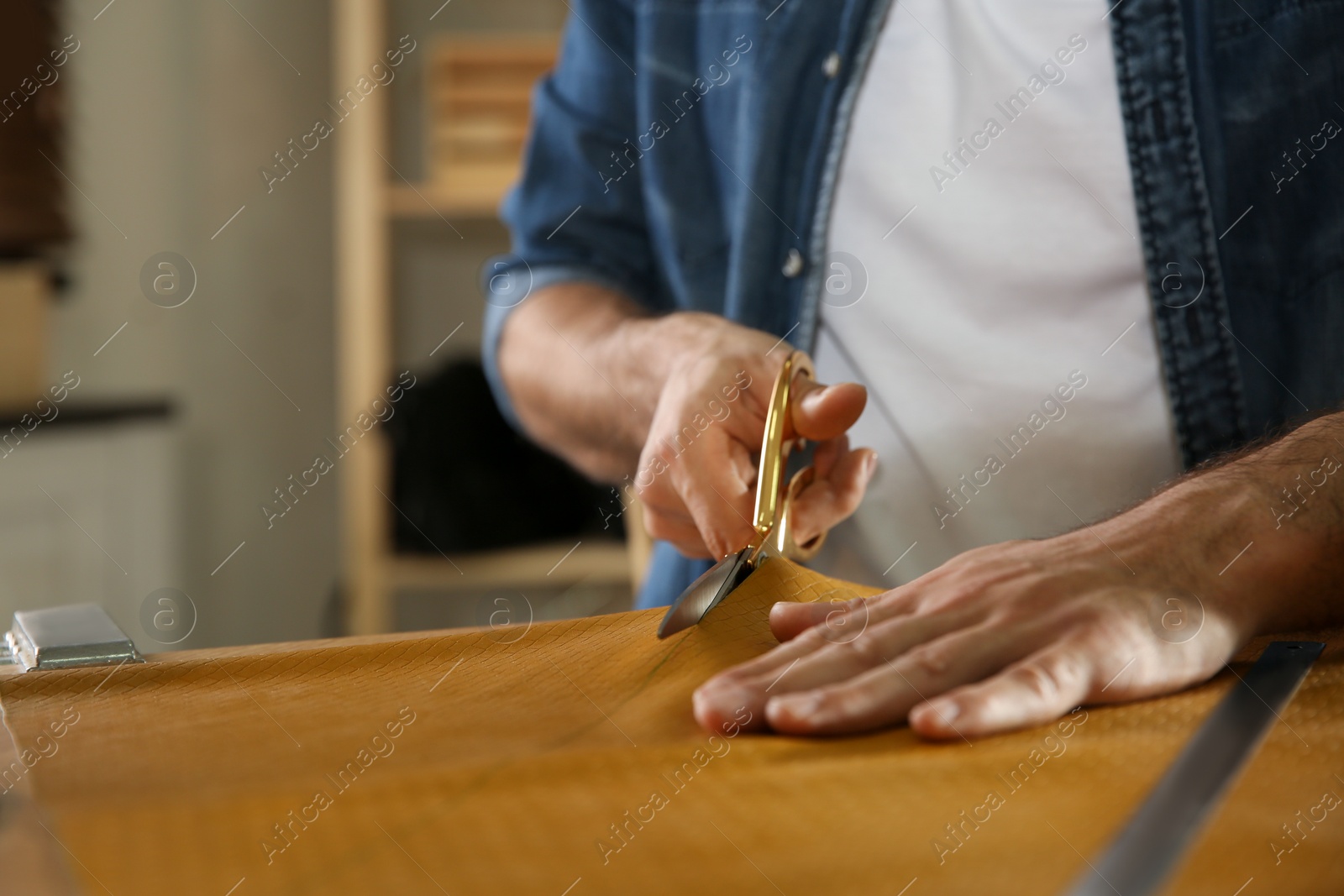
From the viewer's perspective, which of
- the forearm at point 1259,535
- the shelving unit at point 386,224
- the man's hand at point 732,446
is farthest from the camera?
the shelving unit at point 386,224

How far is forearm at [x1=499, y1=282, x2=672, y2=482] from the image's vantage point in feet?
2.68

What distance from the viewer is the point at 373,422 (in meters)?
1.87

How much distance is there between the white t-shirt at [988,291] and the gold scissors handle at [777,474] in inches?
8.9

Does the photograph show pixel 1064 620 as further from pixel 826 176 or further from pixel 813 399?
pixel 826 176

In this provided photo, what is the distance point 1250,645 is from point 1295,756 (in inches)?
6.7

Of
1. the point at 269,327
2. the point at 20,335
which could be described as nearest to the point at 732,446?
the point at 20,335

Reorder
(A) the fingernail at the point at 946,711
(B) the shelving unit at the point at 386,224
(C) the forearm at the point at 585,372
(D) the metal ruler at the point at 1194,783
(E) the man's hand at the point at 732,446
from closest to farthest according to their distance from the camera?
(D) the metal ruler at the point at 1194,783
(A) the fingernail at the point at 946,711
(E) the man's hand at the point at 732,446
(C) the forearm at the point at 585,372
(B) the shelving unit at the point at 386,224

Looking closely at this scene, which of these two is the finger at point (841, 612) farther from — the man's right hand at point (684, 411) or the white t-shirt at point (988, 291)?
the white t-shirt at point (988, 291)

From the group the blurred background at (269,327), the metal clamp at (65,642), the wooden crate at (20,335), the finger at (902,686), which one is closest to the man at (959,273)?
the finger at (902,686)

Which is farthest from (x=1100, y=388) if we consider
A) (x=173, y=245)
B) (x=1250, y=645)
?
(x=173, y=245)

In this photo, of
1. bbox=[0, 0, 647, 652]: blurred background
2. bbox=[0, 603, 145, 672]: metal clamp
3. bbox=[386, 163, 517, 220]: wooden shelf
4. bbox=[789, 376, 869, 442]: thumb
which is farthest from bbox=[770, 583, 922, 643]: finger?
bbox=[386, 163, 517, 220]: wooden shelf

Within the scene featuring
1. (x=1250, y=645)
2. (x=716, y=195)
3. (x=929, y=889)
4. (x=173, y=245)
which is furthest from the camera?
(x=173, y=245)

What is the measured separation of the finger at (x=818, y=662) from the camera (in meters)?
0.40

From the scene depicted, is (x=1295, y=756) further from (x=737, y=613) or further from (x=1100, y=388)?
(x=1100, y=388)
